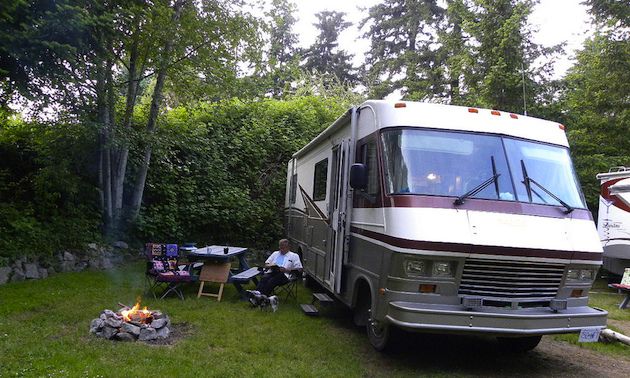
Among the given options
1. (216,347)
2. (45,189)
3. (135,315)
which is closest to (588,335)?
(216,347)

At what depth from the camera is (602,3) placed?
1252 centimetres

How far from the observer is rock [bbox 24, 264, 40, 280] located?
818cm

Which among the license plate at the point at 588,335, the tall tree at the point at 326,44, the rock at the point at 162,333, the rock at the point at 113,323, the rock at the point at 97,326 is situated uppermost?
the tall tree at the point at 326,44

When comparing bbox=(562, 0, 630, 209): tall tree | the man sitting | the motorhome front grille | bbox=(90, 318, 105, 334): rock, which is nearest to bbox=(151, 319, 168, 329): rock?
bbox=(90, 318, 105, 334): rock

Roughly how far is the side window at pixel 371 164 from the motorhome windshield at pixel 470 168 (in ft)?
0.78

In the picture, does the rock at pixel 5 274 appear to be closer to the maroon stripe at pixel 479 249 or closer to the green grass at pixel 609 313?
the maroon stripe at pixel 479 249

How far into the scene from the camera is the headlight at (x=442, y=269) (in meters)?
4.56

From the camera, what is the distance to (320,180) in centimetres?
800

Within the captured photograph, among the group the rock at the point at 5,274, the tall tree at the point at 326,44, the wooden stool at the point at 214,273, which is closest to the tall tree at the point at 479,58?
the wooden stool at the point at 214,273

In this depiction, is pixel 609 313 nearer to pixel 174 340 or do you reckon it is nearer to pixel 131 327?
pixel 174 340

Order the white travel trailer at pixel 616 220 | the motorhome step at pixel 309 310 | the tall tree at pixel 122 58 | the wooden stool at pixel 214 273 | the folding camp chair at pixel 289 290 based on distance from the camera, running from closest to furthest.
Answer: the motorhome step at pixel 309 310, the tall tree at pixel 122 58, the wooden stool at pixel 214 273, the folding camp chair at pixel 289 290, the white travel trailer at pixel 616 220

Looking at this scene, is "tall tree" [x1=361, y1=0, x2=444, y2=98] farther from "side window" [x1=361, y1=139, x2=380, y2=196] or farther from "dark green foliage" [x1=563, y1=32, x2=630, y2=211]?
"side window" [x1=361, y1=139, x2=380, y2=196]

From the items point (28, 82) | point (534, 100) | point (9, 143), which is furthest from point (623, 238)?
point (9, 143)

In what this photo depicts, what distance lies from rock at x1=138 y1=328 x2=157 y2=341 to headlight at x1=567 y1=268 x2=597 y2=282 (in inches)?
178
